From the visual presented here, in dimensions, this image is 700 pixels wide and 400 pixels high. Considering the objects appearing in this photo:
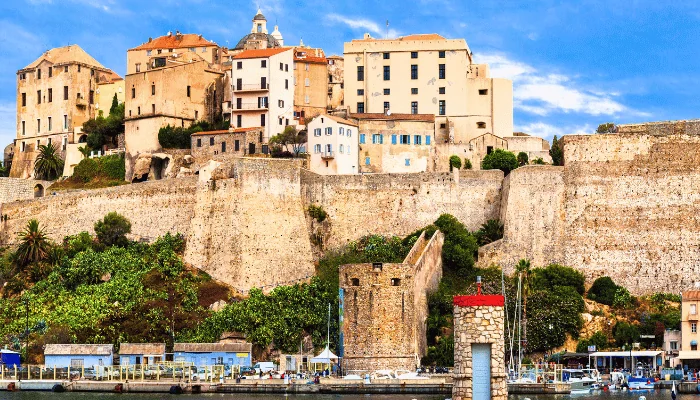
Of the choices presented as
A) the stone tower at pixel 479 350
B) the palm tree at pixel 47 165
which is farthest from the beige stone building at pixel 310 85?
the stone tower at pixel 479 350

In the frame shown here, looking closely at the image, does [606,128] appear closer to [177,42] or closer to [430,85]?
[430,85]

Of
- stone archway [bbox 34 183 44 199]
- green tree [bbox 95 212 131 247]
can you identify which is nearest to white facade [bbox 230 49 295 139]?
green tree [bbox 95 212 131 247]

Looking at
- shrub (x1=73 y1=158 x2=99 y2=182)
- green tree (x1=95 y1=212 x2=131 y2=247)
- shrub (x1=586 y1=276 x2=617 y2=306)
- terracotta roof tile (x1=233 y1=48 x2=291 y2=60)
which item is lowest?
shrub (x1=586 y1=276 x2=617 y2=306)

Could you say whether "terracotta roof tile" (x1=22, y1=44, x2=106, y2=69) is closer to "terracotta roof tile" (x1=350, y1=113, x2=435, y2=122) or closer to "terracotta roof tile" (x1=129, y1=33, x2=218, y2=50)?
"terracotta roof tile" (x1=129, y1=33, x2=218, y2=50)

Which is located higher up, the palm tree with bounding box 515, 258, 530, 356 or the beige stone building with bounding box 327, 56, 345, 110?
the beige stone building with bounding box 327, 56, 345, 110

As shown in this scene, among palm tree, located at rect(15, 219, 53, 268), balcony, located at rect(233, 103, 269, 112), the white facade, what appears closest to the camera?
palm tree, located at rect(15, 219, 53, 268)

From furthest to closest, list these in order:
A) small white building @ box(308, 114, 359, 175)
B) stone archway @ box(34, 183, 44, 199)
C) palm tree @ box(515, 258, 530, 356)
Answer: stone archway @ box(34, 183, 44, 199) < small white building @ box(308, 114, 359, 175) < palm tree @ box(515, 258, 530, 356)

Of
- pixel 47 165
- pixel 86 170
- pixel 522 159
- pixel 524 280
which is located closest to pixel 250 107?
pixel 86 170

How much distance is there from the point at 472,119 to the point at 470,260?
49.3 ft

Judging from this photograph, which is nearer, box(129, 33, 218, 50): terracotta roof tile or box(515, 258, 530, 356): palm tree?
box(515, 258, 530, 356): palm tree

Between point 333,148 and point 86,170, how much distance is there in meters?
18.0

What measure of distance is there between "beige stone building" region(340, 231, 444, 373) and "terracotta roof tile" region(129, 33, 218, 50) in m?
38.9

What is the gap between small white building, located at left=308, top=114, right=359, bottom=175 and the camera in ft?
245

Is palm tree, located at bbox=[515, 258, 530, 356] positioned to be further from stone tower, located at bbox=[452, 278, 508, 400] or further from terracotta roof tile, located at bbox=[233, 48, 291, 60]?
stone tower, located at bbox=[452, 278, 508, 400]
